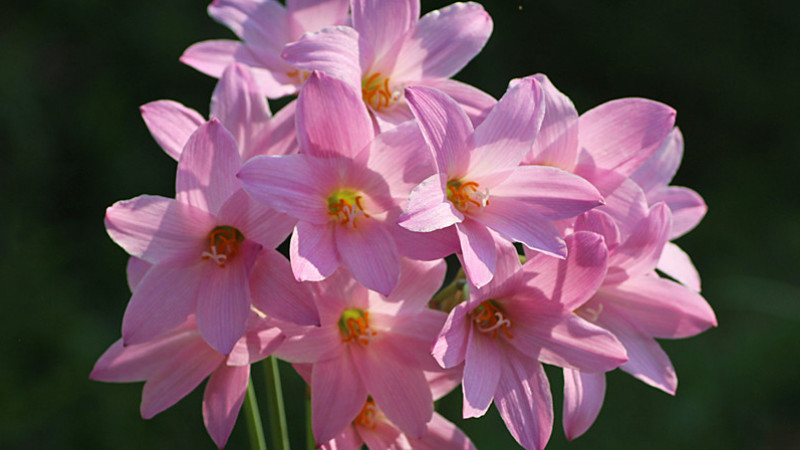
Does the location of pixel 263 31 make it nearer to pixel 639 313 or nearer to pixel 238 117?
pixel 238 117

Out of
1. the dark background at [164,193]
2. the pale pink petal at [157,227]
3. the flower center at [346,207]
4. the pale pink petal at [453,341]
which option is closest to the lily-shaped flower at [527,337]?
the pale pink petal at [453,341]

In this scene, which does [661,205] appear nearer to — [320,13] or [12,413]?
[320,13]

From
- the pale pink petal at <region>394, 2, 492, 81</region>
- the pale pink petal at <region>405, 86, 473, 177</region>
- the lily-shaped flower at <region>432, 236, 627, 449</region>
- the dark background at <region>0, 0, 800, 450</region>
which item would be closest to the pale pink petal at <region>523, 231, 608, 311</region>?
the lily-shaped flower at <region>432, 236, 627, 449</region>

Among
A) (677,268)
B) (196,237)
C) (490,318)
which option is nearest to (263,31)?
(196,237)

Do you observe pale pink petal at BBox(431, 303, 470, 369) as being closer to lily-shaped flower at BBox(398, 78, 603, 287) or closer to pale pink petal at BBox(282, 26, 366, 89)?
lily-shaped flower at BBox(398, 78, 603, 287)

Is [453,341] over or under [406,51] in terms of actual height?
under
